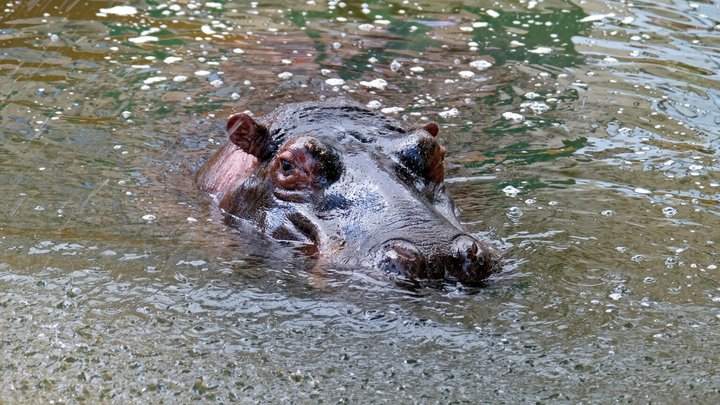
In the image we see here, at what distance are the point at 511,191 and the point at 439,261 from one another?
2.20 m

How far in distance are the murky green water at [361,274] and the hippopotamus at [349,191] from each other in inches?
6.4

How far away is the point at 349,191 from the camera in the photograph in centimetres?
566

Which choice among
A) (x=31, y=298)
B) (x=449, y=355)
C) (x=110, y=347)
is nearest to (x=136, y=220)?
(x=31, y=298)

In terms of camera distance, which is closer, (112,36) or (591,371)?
(591,371)

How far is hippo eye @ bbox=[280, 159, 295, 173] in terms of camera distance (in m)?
5.95

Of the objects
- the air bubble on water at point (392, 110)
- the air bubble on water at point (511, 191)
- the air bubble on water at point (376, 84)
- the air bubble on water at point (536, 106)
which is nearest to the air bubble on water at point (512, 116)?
the air bubble on water at point (536, 106)

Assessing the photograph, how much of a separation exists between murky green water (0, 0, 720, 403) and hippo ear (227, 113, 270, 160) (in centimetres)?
52

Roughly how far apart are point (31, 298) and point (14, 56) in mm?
5181

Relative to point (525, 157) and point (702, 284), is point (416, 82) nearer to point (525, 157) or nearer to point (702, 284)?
point (525, 157)

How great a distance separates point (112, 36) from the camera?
10.4 metres

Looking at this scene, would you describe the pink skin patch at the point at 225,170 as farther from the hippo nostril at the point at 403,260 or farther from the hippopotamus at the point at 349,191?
the hippo nostril at the point at 403,260

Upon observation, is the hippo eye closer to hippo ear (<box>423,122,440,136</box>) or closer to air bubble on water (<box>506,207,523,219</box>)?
hippo ear (<box>423,122,440,136</box>)

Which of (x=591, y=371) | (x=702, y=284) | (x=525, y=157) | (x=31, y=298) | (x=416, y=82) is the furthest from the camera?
(x=416, y=82)

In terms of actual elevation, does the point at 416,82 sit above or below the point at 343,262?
below
